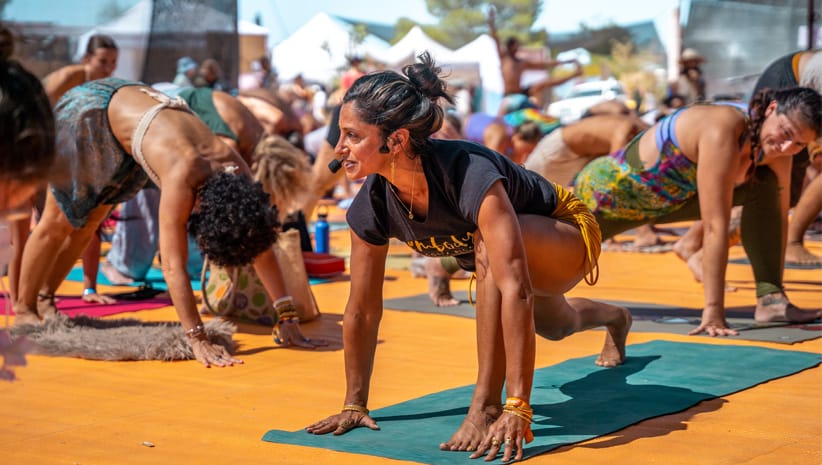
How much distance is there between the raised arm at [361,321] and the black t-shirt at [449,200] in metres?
0.05

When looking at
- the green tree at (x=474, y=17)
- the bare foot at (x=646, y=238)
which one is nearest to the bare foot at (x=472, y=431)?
the bare foot at (x=646, y=238)

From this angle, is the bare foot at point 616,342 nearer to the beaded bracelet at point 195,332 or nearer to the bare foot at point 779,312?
the bare foot at point 779,312

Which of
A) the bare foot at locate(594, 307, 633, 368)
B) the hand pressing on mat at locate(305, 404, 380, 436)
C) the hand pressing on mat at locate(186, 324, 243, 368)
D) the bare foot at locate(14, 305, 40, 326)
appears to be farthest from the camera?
the bare foot at locate(14, 305, 40, 326)

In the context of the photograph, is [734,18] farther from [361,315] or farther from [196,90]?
[361,315]

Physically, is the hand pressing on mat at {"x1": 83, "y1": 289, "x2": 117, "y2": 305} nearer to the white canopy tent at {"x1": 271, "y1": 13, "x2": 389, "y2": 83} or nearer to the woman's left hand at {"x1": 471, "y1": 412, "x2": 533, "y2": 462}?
the woman's left hand at {"x1": 471, "y1": 412, "x2": 533, "y2": 462}

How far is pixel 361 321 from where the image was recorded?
10.6ft

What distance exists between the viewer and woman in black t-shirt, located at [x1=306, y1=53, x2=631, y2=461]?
2834mm

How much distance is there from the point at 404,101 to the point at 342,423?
0.92 metres

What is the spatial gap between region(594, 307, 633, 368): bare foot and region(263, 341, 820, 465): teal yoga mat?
5cm

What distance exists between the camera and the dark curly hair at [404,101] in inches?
117

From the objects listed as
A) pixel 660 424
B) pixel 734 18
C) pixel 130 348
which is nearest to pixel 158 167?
pixel 130 348

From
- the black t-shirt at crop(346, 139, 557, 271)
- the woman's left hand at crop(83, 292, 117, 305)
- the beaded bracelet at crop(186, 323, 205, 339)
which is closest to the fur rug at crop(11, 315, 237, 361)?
the beaded bracelet at crop(186, 323, 205, 339)

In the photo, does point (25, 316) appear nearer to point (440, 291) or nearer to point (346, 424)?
point (440, 291)

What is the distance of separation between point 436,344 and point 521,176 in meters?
1.58
